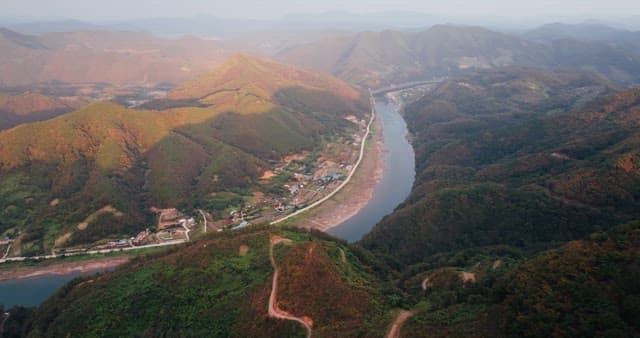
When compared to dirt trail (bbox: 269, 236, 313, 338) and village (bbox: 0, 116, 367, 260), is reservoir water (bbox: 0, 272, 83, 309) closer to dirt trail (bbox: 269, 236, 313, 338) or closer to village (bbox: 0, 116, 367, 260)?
village (bbox: 0, 116, 367, 260)

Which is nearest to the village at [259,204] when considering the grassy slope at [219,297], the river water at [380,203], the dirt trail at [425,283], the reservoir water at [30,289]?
the reservoir water at [30,289]

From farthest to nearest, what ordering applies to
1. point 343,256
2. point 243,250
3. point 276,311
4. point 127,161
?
point 127,161 < point 243,250 < point 343,256 < point 276,311

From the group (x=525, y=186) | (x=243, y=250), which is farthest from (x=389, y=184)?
(x=243, y=250)

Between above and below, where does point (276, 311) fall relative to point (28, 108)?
above

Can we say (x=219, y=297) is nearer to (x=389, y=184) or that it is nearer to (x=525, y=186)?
(x=525, y=186)

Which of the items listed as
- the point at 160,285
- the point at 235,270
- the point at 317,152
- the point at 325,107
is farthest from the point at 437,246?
the point at 325,107

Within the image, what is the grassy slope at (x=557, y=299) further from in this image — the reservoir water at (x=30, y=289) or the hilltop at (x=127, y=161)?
the hilltop at (x=127, y=161)
